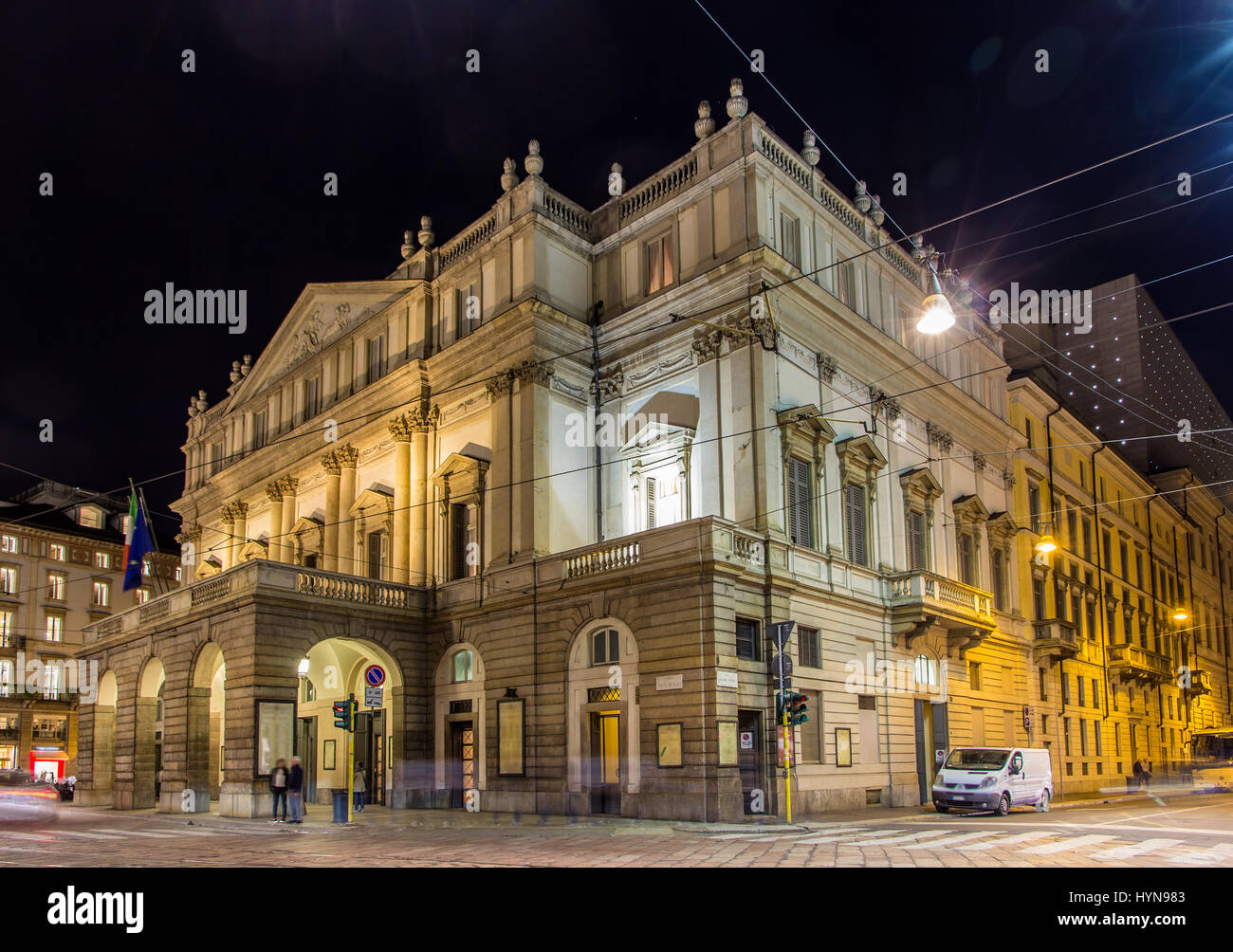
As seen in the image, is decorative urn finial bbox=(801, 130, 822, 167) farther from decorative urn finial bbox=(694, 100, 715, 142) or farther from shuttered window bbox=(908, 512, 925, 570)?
shuttered window bbox=(908, 512, 925, 570)

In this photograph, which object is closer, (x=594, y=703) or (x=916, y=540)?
(x=594, y=703)

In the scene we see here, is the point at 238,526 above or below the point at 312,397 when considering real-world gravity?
below

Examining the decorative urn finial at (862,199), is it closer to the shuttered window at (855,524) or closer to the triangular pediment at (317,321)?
the shuttered window at (855,524)

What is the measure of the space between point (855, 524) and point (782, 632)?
8069 mm

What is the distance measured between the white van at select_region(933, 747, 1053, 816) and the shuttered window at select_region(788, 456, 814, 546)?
21.7ft

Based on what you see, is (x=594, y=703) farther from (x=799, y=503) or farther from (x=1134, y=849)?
(x=1134, y=849)

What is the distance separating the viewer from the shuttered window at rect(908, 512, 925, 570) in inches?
1323

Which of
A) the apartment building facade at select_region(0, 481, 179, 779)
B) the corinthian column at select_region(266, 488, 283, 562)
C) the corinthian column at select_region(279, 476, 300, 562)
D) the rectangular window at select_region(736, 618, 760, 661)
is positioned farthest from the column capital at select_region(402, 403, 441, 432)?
the apartment building facade at select_region(0, 481, 179, 779)

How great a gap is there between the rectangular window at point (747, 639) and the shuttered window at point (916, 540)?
9.71m

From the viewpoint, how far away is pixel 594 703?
87.0 ft

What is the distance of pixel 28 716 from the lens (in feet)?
217

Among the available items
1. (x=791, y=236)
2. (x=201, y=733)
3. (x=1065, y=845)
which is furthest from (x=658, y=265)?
(x=1065, y=845)

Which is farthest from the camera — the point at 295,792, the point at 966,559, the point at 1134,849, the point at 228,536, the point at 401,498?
the point at 228,536

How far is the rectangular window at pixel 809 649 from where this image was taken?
89.6 feet
